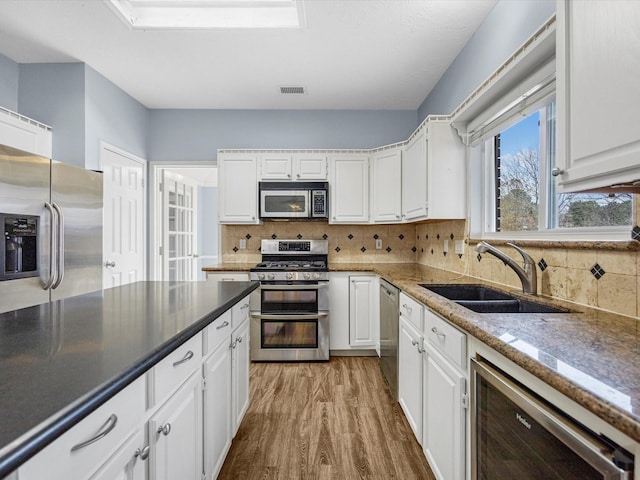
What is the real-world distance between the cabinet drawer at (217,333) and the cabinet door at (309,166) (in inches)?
84.4

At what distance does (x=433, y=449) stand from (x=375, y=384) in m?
1.19

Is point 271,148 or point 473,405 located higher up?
point 271,148

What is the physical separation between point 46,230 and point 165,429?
6.00ft

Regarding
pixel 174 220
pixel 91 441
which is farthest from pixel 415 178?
pixel 174 220

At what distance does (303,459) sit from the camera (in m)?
1.85

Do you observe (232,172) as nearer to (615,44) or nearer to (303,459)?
(303,459)

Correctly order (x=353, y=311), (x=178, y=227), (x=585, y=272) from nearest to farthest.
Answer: (x=585, y=272) < (x=353, y=311) < (x=178, y=227)

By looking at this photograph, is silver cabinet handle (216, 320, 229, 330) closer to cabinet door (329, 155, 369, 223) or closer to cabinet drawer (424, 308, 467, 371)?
cabinet drawer (424, 308, 467, 371)

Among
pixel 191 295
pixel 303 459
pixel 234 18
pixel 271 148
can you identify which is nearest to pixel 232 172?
pixel 271 148

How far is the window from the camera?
1488 mm

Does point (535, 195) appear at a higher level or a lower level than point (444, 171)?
lower

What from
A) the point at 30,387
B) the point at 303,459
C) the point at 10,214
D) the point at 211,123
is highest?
the point at 211,123

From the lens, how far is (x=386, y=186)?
11.4 feet

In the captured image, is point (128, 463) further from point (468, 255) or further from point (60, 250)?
point (468, 255)
